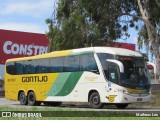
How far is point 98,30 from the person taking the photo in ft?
101

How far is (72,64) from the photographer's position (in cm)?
2505

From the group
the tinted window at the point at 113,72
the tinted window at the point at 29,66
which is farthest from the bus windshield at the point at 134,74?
the tinted window at the point at 29,66

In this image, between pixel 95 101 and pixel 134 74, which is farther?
pixel 95 101

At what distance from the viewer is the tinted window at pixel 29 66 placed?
92.2 feet

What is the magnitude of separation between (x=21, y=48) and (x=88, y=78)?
27631mm

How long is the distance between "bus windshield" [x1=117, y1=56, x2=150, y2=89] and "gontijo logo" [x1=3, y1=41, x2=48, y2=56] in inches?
1092

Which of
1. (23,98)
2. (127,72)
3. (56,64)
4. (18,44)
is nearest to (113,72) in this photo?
(127,72)

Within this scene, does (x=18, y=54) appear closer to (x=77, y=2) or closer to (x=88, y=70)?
(x=77, y=2)

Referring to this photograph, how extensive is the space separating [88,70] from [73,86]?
65.2 inches

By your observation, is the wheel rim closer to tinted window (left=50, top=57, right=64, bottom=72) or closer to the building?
tinted window (left=50, top=57, right=64, bottom=72)

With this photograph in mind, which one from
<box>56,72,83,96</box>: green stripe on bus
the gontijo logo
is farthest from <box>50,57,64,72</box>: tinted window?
the gontijo logo

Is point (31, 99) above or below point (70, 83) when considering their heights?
below

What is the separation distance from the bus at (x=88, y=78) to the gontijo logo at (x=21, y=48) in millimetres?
20563

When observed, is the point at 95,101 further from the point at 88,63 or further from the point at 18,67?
the point at 18,67
